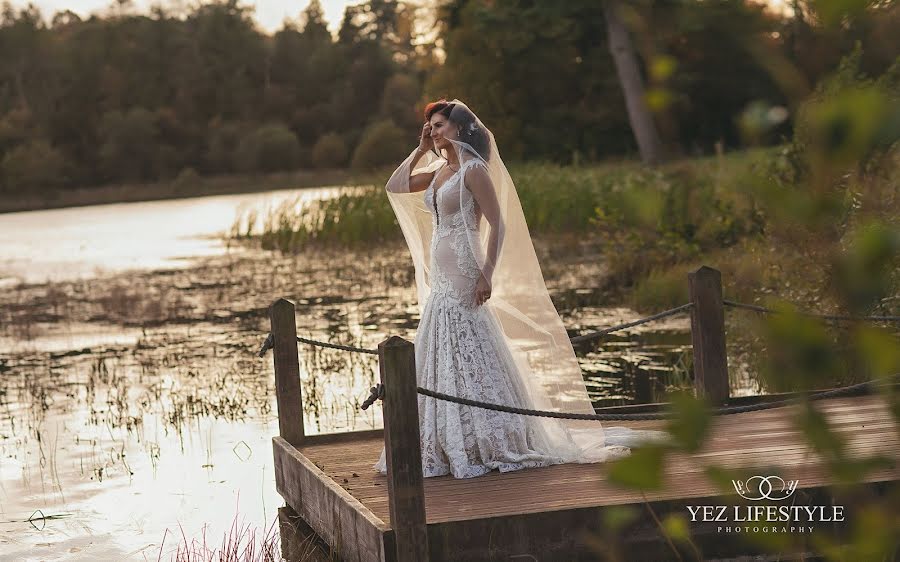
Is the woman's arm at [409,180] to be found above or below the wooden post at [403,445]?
above

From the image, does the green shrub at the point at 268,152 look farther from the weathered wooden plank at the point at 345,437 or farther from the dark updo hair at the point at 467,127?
the dark updo hair at the point at 467,127

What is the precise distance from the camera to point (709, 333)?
21.3 ft

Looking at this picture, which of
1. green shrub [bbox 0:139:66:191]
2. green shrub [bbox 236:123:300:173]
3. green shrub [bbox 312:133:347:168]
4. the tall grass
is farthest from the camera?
green shrub [bbox 312:133:347:168]

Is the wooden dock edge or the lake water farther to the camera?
the lake water

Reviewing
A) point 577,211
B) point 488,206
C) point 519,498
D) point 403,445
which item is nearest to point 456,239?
point 488,206

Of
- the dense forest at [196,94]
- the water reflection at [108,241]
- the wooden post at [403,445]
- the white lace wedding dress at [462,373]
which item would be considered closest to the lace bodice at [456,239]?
the white lace wedding dress at [462,373]

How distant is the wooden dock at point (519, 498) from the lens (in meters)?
4.49

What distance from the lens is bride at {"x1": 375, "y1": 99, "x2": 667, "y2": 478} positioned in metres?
5.52

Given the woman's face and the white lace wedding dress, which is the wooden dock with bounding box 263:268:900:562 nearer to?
the white lace wedding dress

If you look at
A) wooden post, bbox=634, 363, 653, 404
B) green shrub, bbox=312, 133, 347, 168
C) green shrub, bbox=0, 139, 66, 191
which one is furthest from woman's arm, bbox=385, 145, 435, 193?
green shrub, bbox=312, 133, 347, 168

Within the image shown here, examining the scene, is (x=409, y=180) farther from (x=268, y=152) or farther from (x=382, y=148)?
(x=268, y=152)

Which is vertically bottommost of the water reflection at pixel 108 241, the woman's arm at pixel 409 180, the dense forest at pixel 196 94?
the woman's arm at pixel 409 180

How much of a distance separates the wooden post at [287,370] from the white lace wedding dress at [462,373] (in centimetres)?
104

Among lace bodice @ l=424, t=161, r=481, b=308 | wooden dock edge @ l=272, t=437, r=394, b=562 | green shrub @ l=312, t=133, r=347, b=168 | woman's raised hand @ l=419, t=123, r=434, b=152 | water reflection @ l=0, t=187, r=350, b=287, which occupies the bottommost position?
wooden dock edge @ l=272, t=437, r=394, b=562
